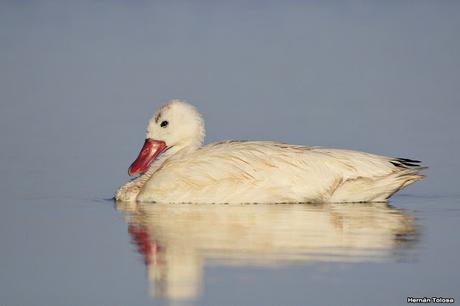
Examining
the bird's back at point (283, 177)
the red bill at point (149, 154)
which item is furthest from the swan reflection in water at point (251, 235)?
the red bill at point (149, 154)

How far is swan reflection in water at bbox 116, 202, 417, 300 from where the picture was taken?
11.1 metres

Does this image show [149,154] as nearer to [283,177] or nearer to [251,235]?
[283,177]

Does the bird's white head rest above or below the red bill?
above

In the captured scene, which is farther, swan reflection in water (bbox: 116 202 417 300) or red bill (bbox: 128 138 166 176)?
red bill (bbox: 128 138 166 176)

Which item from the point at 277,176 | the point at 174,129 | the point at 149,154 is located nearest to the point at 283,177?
the point at 277,176

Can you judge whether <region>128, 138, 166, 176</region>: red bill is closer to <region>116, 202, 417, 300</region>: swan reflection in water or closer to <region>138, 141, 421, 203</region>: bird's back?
<region>138, 141, 421, 203</region>: bird's back

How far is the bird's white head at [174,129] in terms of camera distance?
1666cm

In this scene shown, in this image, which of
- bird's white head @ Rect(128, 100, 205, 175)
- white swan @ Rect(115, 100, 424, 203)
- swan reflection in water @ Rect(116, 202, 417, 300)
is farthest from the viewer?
bird's white head @ Rect(128, 100, 205, 175)

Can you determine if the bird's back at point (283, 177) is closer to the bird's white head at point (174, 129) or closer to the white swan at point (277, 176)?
the white swan at point (277, 176)

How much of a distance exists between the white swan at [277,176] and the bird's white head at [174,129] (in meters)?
0.75

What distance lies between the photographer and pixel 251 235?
41.8ft

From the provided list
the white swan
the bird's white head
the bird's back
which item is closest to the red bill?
the bird's white head

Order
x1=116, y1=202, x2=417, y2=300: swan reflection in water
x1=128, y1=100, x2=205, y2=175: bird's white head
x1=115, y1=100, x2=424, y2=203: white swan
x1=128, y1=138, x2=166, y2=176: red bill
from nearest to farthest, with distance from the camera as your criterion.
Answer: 1. x1=116, y1=202, x2=417, y2=300: swan reflection in water
2. x1=115, y1=100, x2=424, y2=203: white swan
3. x1=128, y1=100, x2=205, y2=175: bird's white head
4. x1=128, y1=138, x2=166, y2=176: red bill

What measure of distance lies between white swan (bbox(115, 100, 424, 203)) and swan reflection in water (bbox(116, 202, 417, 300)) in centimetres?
17
